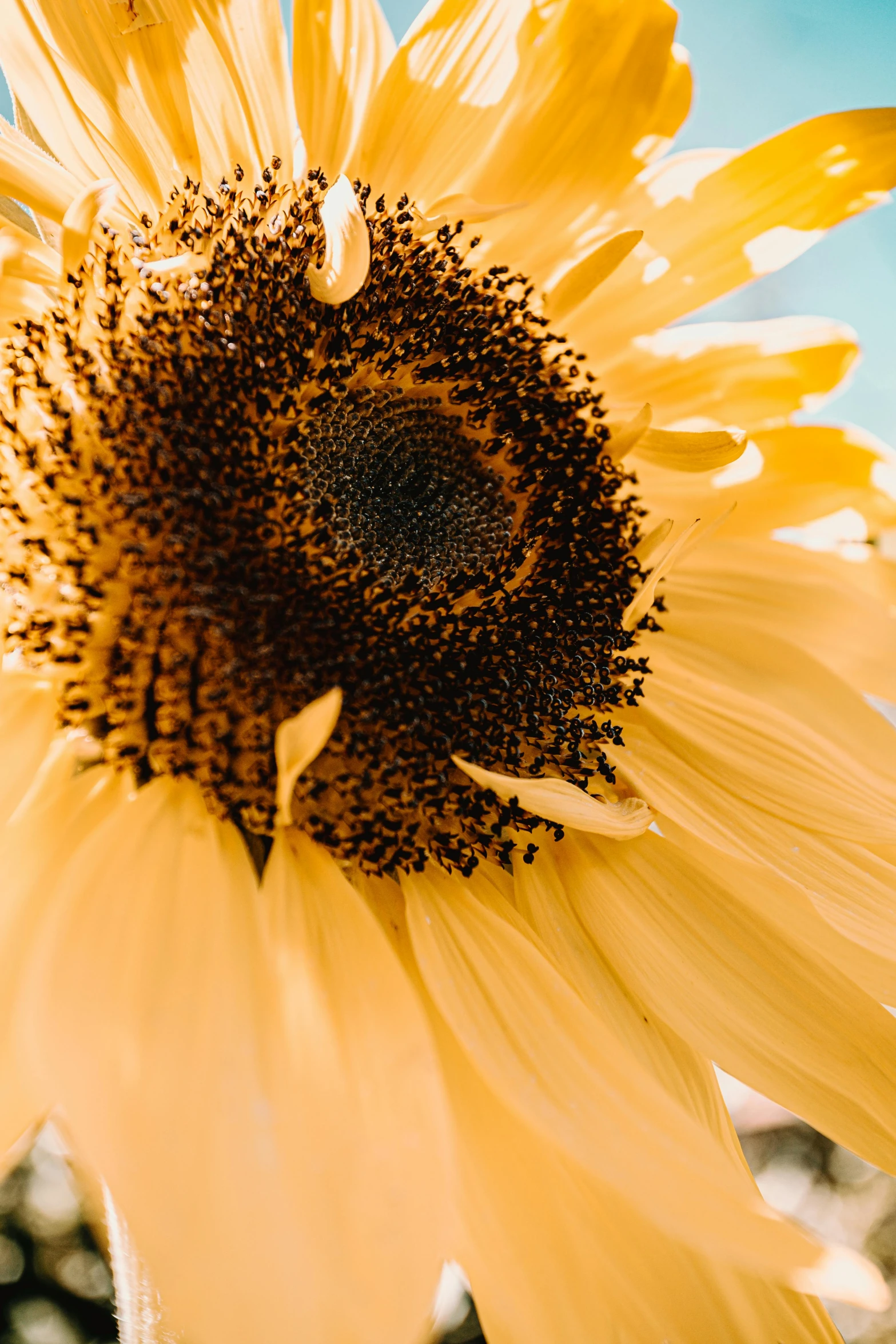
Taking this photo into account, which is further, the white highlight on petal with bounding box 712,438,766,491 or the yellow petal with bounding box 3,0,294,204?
the white highlight on petal with bounding box 712,438,766,491

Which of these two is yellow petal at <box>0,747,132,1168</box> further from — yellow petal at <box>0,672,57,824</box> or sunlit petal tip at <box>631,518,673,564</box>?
sunlit petal tip at <box>631,518,673,564</box>

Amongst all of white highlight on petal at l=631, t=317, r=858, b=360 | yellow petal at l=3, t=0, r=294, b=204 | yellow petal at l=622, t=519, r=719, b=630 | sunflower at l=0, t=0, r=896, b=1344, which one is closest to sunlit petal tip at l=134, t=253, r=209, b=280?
sunflower at l=0, t=0, r=896, b=1344

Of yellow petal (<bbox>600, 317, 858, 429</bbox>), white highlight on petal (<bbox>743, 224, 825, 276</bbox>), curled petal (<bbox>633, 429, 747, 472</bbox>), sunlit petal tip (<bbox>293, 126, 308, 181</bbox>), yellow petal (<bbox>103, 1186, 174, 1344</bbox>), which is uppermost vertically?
white highlight on petal (<bbox>743, 224, 825, 276</bbox>)

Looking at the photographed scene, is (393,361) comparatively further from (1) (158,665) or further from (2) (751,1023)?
(2) (751,1023)

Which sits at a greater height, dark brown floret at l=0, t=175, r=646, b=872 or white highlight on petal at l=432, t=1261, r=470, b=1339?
dark brown floret at l=0, t=175, r=646, b=872

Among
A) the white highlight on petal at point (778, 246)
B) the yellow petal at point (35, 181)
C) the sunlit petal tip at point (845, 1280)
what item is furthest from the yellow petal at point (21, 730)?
the white highlight on petal at point (778, 246)

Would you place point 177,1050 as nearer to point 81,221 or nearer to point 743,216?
point 81,221

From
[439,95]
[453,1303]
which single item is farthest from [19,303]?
[453,1303]
